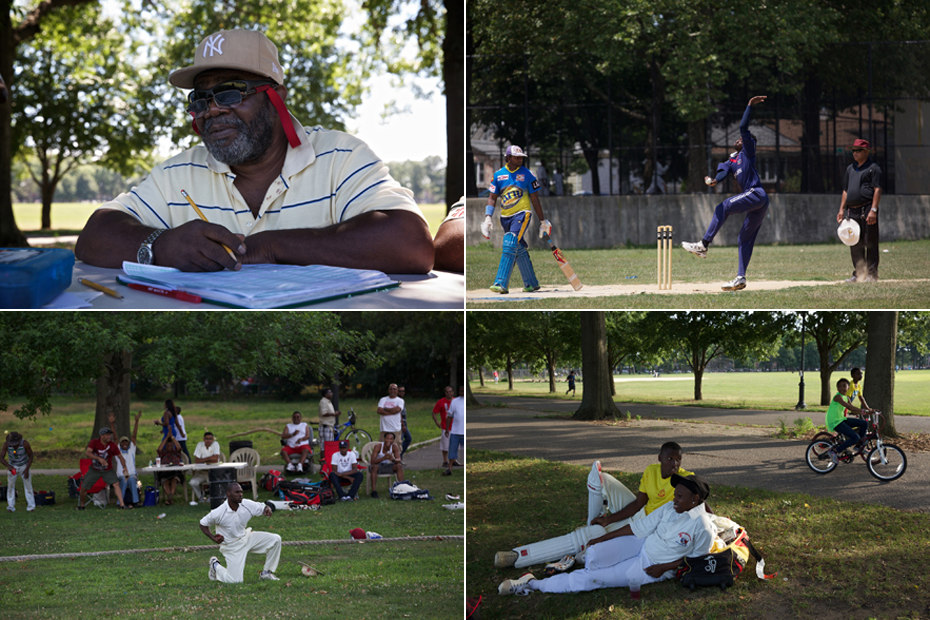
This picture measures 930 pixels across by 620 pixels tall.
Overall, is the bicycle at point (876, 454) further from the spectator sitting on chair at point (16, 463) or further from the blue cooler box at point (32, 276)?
the spectator sitting on chair at point (16, 463)

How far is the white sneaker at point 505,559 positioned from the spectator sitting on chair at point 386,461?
3.99 ft

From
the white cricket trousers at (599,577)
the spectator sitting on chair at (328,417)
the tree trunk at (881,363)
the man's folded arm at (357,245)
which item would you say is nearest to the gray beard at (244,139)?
the man's folded arm at (357,245)

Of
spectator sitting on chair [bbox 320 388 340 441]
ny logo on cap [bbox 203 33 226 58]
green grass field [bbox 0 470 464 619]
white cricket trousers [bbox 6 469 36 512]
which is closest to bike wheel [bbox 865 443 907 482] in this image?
green grass field [bbox 0 470 464 619]

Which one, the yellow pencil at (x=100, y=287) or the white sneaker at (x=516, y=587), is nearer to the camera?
the yellow pencil at (x=100, y=287)

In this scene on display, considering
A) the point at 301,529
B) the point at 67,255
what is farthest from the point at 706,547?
the point at 67,255

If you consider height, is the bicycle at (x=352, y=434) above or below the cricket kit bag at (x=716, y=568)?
above

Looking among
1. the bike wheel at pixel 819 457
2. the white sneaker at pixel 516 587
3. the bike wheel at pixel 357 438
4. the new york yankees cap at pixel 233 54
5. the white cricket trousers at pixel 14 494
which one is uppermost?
the new york yankees cap at pixel 233 54

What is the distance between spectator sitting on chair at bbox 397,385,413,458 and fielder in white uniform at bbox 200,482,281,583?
1.15 metres

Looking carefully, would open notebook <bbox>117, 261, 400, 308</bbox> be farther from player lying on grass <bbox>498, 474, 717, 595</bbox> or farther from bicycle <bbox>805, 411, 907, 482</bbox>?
bicycle <bbox>805, 411, 907, 482</bbox>

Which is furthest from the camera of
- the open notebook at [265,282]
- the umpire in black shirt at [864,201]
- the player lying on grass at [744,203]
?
the umpire in black shirt at [864,201]

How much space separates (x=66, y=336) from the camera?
6.84 m

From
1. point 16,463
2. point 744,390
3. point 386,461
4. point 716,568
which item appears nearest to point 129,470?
point 16,463

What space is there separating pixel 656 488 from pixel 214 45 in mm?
4236

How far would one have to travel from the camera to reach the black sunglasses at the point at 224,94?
321cm
